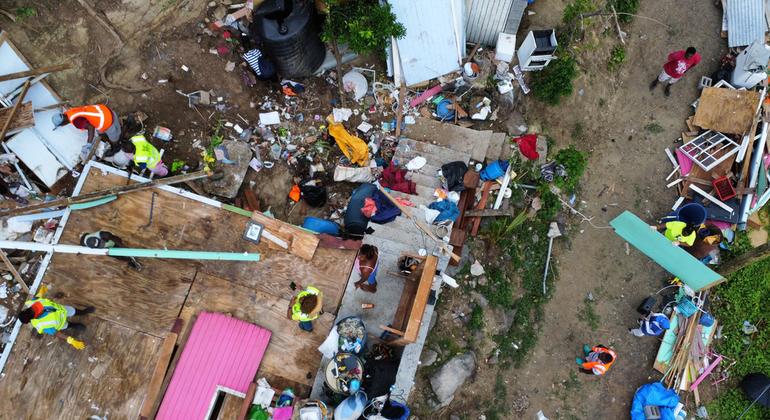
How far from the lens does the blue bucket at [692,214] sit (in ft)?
30.8

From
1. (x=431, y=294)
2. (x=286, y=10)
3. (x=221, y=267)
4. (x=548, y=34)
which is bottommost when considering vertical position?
(x=221, y=267)

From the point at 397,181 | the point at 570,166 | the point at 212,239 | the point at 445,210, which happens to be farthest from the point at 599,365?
the point at 212,239

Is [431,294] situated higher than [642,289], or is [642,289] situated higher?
[642,289]

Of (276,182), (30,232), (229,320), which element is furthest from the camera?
(276,182)

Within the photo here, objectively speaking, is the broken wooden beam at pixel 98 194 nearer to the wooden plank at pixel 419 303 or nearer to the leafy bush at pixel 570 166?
the wooden plank at pixel 419 303

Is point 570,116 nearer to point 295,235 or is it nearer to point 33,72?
point 295,235

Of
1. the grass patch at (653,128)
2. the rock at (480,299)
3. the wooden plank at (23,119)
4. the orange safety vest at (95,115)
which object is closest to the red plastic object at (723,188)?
the grass patch at (653,128)

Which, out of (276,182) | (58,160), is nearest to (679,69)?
(276,182)

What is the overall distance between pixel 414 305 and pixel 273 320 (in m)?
2.46

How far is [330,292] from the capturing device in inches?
312

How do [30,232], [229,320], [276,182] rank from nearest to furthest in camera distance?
[229,320], [30,232], [276,182]

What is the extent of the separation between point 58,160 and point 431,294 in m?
7.02

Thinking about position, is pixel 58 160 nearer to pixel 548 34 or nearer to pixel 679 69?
pixel 548 34

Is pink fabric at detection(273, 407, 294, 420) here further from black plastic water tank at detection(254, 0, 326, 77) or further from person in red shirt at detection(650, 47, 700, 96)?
person in red shirt at detection(650, 47, 700, 96)
